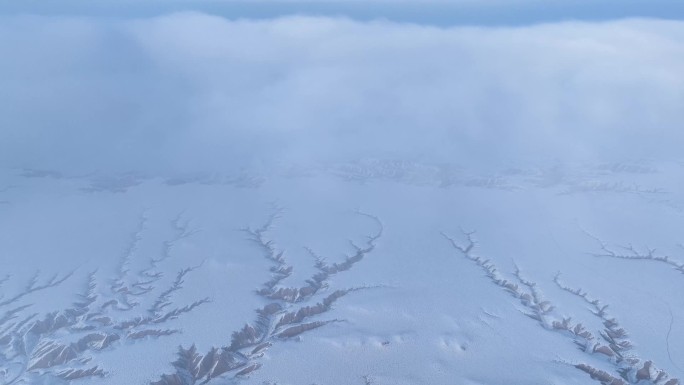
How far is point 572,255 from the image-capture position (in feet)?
125

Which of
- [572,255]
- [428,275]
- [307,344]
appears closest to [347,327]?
[307,344]

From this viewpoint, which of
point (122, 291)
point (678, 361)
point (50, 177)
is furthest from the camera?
point (50, 177)

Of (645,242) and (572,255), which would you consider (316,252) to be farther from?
(645,242)

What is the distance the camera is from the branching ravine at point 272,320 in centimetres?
2589

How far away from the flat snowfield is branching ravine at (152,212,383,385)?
0.10 meters

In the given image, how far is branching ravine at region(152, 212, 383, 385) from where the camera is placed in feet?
84.9

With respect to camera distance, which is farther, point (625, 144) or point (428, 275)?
point (625, 144)

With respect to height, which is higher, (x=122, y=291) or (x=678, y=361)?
(x=678, y=361)

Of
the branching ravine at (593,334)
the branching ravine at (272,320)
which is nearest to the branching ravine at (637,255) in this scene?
the branching ravine at (593,334)

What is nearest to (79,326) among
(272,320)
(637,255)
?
(272,320)

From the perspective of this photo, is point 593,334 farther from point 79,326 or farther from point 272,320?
point 79,326

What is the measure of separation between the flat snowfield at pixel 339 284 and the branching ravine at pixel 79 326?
0.35 feet

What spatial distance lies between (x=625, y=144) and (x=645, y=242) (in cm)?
3651

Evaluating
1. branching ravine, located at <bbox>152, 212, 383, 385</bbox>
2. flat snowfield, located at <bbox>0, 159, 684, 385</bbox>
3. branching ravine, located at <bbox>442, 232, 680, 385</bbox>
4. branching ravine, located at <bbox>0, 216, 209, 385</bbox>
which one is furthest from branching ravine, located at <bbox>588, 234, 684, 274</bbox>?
branching ravine, located at <bbox>0, 216, 209, 385</bbox>
